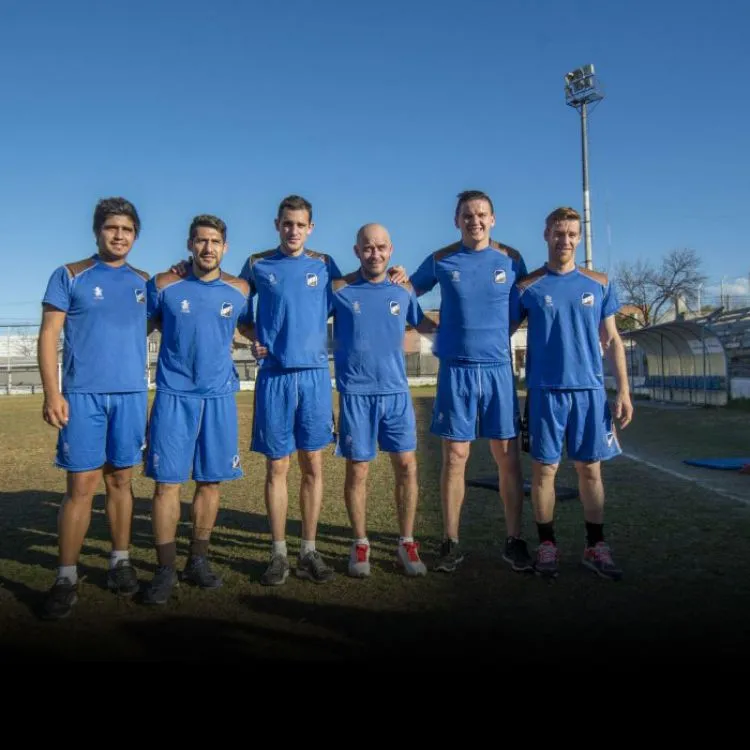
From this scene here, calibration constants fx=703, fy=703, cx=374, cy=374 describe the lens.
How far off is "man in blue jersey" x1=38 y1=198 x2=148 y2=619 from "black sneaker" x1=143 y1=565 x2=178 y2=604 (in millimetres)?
160

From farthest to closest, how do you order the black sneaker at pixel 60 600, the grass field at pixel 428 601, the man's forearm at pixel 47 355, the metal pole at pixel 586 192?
the metal pole at pixel 586 192, the man's forearm at pixel 47 355, the black sneaker at pixel 60 600, the grass field at pixel 428 601

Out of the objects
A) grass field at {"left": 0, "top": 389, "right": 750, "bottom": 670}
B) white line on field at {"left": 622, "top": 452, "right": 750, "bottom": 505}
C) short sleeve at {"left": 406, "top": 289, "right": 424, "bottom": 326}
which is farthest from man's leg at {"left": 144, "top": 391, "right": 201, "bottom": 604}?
white line on field at {"left": 622, "top": 452, "right": 750, "bottom": 505}


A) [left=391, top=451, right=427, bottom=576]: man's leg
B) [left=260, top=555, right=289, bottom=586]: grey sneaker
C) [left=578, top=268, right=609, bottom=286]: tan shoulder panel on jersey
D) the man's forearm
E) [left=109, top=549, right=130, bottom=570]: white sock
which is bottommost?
[left=260, top=555, right=289, bottom=586]: grey sneaker

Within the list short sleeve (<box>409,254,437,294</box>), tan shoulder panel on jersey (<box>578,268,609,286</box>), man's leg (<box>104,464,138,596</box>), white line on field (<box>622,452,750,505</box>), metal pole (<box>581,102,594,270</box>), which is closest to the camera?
man's leg (<box>104,464,138,596</box>)

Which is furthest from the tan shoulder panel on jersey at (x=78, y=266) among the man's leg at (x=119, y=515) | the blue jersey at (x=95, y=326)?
the man's leg at (x=119, y=515)

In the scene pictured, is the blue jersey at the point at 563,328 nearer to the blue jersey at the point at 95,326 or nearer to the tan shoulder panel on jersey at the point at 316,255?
the tan shoulder panel on jersey at the point at 316,255

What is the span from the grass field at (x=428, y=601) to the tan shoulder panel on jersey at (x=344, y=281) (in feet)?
6.11

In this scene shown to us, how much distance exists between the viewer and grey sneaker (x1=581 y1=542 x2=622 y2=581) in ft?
13.7

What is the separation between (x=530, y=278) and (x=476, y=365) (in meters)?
0.69

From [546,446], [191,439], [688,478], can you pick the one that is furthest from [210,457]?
[688,478]

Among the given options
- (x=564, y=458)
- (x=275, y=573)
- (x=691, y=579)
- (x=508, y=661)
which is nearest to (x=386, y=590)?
(x=275, y=573)

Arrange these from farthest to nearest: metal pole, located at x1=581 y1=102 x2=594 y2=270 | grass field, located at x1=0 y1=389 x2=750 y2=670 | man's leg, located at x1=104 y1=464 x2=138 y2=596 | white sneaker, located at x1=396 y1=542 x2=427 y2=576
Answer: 1. metal pole, located at x1=581 y1=102 x2=594 y2=270
2. white sneaker, located at x1=396 y1=542 x2=427 y2=576
3. man's leg, located at x1=104 y1=464 x2=138 y2=596
4. grass field, located at x1=0 y1=389 x2=750 y2=670

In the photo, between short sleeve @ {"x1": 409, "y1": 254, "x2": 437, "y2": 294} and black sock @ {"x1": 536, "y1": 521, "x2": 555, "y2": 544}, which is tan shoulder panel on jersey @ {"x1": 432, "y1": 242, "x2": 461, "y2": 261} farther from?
black sock @ {"x1": 536, "y1": 521, "x2": 555, "y2": 544}

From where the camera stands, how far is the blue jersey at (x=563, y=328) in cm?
453
